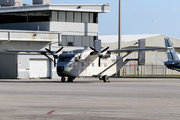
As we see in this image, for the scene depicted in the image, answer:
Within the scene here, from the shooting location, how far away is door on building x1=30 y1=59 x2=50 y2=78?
44409 mm

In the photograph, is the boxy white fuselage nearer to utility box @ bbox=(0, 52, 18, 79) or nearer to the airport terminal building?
the airport terminal building

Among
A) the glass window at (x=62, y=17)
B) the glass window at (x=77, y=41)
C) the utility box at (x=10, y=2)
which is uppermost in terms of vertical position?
the utility box at (x=10, y=2)

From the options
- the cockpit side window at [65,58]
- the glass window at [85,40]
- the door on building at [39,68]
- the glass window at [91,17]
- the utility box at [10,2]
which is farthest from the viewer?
the utility box at [10,2]

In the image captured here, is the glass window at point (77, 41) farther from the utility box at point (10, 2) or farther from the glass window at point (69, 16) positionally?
the utility box at point (10, 2)

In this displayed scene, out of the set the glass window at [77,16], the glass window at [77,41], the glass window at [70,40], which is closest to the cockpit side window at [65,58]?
the glass window at [70,40]

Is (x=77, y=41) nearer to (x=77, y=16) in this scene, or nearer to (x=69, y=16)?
(x=77, y=16)

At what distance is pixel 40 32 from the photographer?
47781 millimetres

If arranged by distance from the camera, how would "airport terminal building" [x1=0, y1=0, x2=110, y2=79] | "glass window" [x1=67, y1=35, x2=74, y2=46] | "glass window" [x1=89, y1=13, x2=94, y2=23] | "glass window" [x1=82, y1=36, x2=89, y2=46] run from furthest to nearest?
"glass window" [x1=89, y1=13, x2=94, y2=23] < "glass window" [x1=82, y1=36, x2=89, y2=46] < "glass window" [x1=67, y1=35, x2=74, y2=46] < "airport terminal building" [x1=0, y1=0, x2=110, y2=79]

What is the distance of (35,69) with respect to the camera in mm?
44594

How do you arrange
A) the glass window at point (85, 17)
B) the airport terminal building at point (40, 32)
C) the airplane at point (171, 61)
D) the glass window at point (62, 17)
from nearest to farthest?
1. the airport terminal building at point (40, 32)
2. the airplane at point (171, 61)
3. the glass window at point (62, 17)
4. the glass window at point (85, 17)

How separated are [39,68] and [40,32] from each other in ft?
19.0

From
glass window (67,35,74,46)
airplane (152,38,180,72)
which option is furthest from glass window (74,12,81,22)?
airplane (152,38,180,72)

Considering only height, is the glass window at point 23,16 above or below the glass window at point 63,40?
above

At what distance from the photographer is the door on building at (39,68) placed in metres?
44.4
